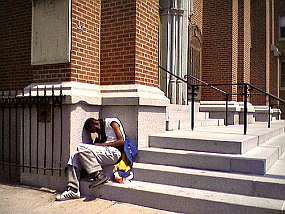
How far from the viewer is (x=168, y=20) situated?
9.76 metres

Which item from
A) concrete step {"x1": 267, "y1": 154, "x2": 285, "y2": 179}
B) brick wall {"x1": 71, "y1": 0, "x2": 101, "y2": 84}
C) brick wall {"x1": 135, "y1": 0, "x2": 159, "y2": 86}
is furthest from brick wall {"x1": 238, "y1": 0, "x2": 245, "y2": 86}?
brick wall {"x1": 71, "y1": 0, "x2": 101, "y2": 84}

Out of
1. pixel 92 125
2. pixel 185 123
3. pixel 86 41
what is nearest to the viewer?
pixel 92 125

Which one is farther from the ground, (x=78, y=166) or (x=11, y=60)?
(x=11, y=60)

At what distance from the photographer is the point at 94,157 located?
5125 millimetres

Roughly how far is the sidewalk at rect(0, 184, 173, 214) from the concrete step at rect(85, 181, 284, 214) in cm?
11

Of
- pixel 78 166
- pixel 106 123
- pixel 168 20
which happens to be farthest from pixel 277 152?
pixel 168 20

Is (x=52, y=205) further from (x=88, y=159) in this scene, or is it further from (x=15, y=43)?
(x=15, y=43)

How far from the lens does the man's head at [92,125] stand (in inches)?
218

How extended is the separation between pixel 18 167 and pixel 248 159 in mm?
4348

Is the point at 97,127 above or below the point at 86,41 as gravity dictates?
below

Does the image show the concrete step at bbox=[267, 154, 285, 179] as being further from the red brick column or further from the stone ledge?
the red brick column

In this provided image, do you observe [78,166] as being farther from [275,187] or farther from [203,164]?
[275,187]

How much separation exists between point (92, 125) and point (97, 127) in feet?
0.29

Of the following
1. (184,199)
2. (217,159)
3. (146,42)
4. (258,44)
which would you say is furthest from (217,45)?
(184,199)
